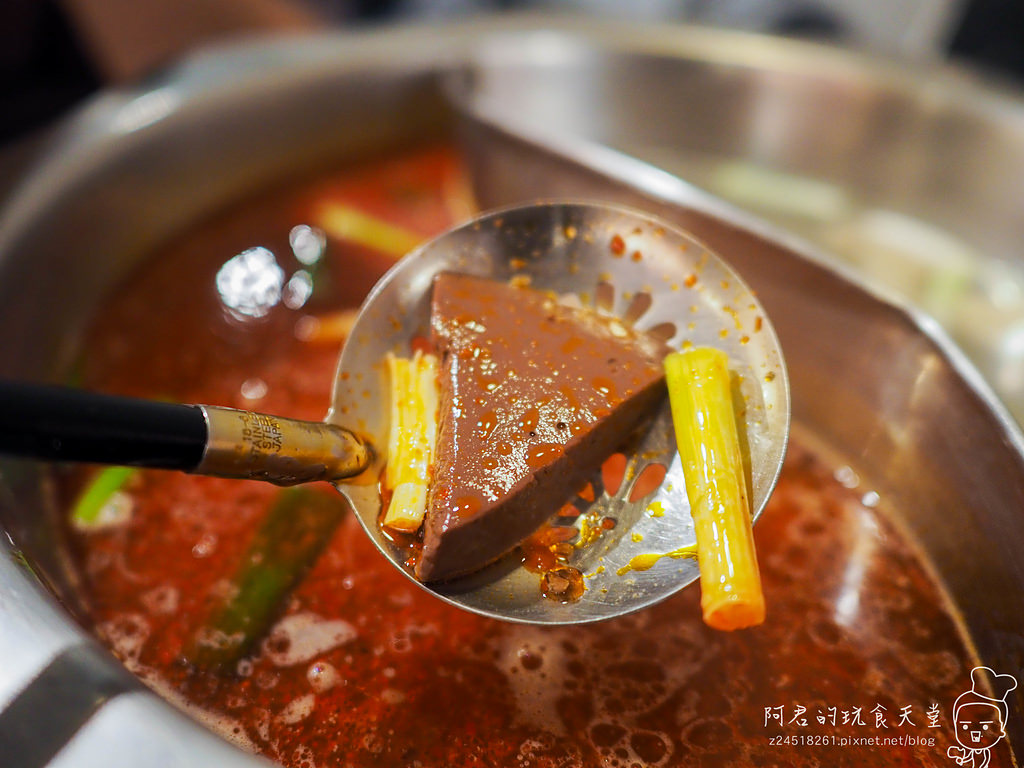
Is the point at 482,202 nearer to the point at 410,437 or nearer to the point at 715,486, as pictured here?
the point at 410,437

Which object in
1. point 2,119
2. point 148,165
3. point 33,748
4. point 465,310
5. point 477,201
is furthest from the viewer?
point 2,119

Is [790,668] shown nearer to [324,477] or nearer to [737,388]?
[737,388]

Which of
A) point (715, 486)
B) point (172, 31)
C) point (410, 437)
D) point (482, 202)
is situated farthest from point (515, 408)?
point (172, 31)

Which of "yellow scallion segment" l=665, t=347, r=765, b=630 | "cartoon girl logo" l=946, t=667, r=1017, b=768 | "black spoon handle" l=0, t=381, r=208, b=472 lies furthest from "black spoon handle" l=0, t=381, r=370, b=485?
"cartoon girl logo" l=946, t=667, r=1017, b=768

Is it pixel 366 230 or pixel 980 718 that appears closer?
pixel 980 718

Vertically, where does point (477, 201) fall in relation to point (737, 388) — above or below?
below

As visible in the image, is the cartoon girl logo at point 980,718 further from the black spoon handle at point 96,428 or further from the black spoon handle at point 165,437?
the black spoon handle at point 96,428

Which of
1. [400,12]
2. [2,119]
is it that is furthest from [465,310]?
[400,12]
